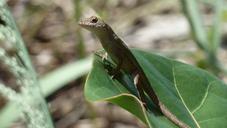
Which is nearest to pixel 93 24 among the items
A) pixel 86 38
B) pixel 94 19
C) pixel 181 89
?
pixel 94 19

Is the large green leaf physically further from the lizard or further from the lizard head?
the lizard head

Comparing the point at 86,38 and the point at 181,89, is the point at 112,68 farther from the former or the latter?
the point at 86,38

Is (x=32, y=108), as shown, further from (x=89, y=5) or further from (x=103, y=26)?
(x=89, y=5)

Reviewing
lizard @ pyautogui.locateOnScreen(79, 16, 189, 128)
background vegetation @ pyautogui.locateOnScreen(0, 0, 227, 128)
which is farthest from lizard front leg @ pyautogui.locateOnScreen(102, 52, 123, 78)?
background vegetation @ pyautogui.locateOnScreen(0, 0, 227, 128)

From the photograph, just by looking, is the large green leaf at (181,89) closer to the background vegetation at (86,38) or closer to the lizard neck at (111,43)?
the lizard neck at (111,43)

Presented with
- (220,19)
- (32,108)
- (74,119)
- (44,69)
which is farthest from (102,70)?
(44,69)

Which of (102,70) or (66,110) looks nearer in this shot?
(102,70)

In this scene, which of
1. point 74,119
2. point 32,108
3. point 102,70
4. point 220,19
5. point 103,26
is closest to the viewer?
point 32,108
